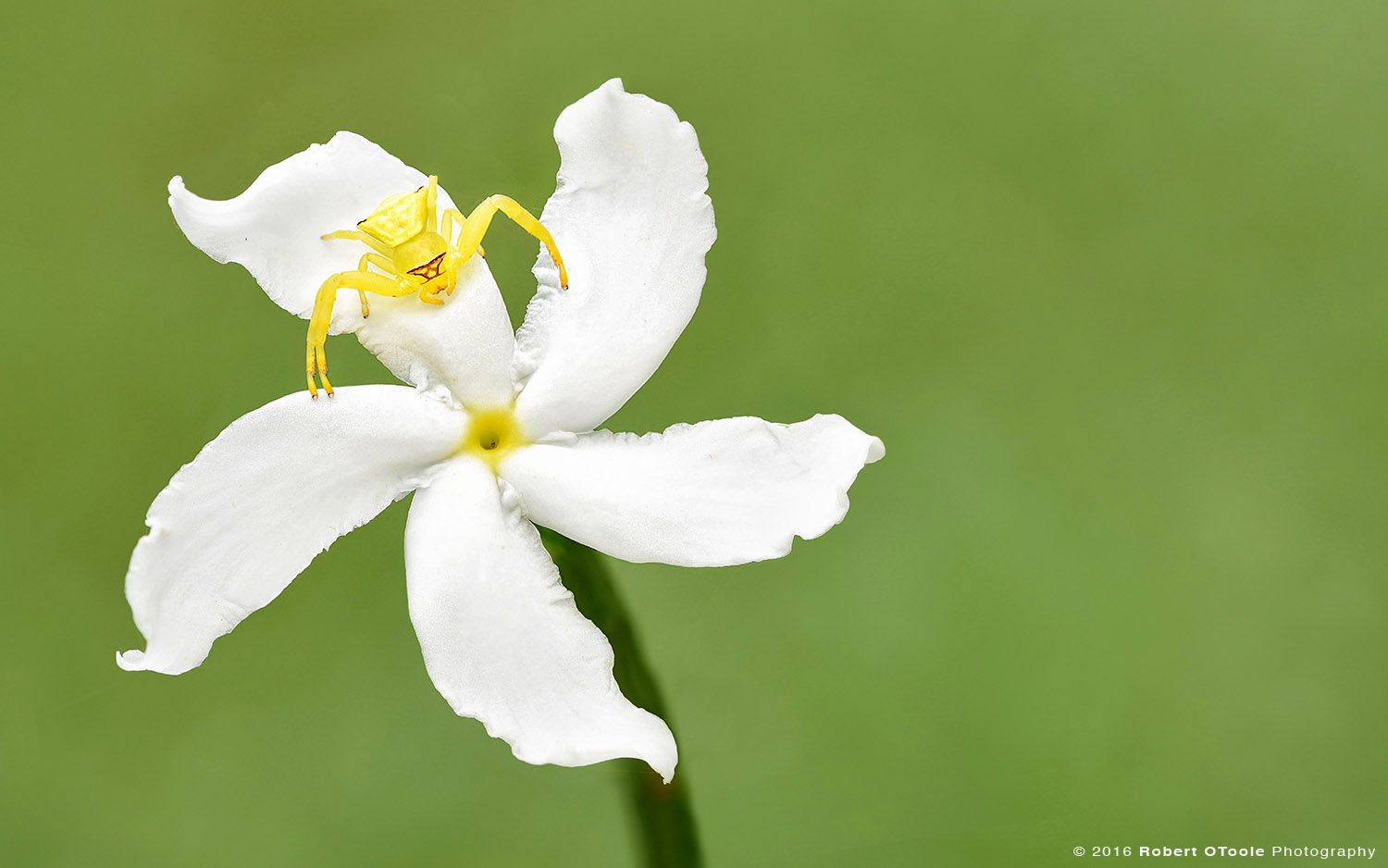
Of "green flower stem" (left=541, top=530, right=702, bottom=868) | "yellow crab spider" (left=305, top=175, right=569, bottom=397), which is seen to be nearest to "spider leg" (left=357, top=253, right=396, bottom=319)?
"yellow crab spider" (left=305, top=175, right=569, bottom=397)

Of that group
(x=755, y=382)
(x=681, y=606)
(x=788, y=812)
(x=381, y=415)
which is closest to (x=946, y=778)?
(x=788, y=812)

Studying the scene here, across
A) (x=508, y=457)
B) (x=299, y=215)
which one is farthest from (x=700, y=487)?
(x=299, y=215)

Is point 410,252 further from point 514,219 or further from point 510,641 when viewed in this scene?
point 510,641

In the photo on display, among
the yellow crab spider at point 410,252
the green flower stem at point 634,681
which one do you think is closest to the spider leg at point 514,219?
the yellow crab spider at point 410,252

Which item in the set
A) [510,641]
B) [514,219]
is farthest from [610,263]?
[510,641]

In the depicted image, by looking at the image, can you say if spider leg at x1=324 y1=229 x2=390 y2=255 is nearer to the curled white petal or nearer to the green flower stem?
the curled white petal

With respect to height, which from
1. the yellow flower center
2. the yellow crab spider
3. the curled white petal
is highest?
the curled white petal

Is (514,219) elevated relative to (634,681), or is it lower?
elevated
